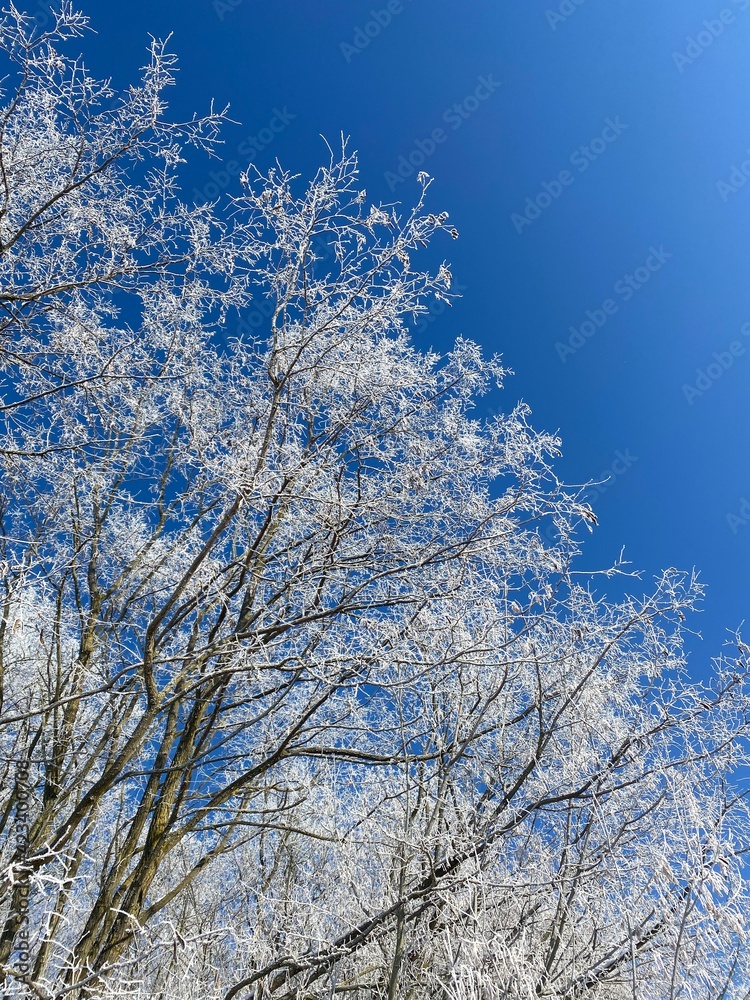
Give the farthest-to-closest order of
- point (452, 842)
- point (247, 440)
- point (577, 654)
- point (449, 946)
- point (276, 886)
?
point (276, 886), point (247, 440), point (577, 654), point (452, 842), point (449, 946)

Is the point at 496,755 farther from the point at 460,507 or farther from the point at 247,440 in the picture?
the point at 247,440

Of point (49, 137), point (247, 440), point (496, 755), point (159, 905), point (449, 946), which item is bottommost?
point (159, 905)

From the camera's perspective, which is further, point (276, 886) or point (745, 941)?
point (276, 886)

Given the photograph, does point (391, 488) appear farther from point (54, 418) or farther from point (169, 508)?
point (54, 418)

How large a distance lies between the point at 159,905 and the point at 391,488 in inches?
121

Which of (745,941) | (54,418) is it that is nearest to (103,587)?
(54,418)

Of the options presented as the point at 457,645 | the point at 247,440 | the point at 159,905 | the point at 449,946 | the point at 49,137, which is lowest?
the point at 159,905

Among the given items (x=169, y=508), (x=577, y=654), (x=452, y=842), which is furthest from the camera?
(x=169, y=508)

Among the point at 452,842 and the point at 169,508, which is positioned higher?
the point at 169,508

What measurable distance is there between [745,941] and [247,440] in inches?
145

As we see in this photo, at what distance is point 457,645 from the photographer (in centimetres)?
425

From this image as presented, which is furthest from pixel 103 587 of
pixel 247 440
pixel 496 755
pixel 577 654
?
pixel 577 654

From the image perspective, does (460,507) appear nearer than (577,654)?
No

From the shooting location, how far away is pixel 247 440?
177 inches
